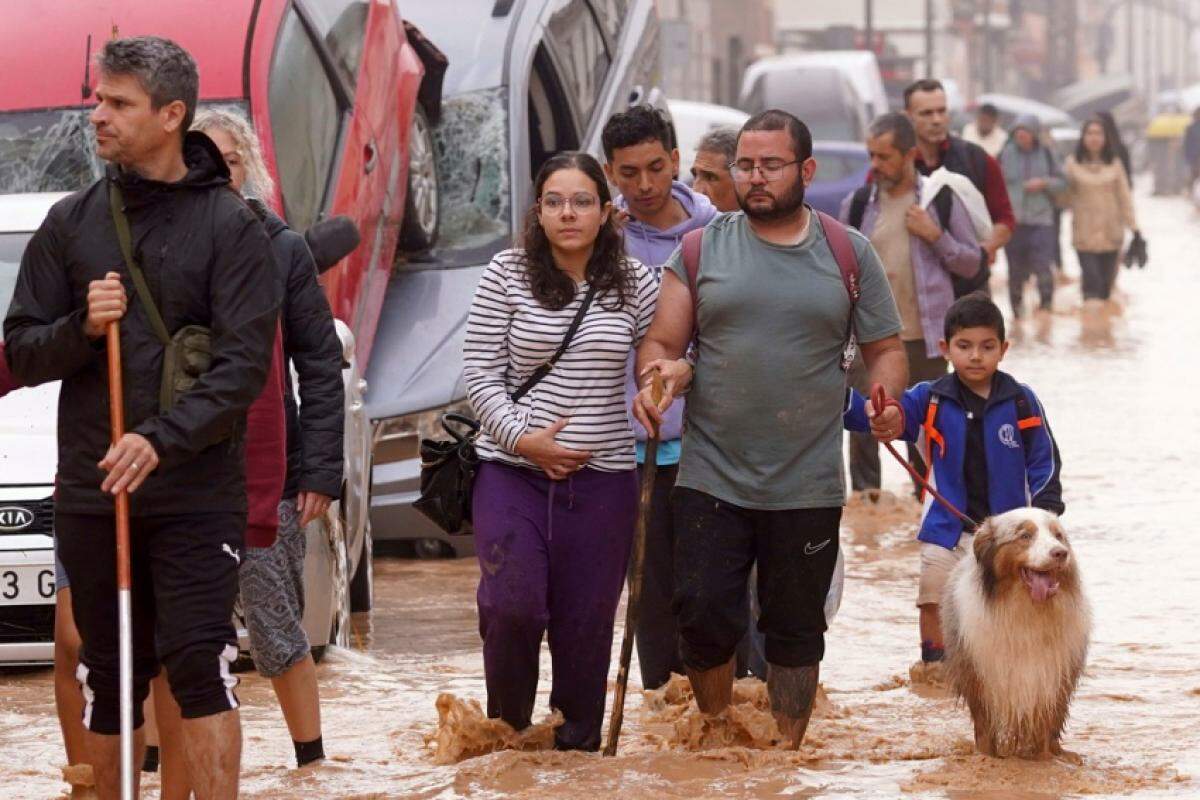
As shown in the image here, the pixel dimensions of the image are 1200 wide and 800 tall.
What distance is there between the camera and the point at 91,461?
5551mm

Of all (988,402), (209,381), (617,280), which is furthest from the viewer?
(988,402)

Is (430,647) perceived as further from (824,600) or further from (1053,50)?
(1053,50)

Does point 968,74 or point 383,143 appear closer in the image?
point 383,143

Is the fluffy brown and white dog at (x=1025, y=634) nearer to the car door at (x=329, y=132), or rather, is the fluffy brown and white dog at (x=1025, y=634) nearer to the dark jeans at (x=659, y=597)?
the dark jeans at (x=659, y=597)

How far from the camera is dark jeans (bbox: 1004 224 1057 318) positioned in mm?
22694

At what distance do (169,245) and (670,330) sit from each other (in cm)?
162

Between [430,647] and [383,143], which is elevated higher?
[383,143]

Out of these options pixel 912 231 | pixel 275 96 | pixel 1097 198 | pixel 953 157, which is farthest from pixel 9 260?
pixel 1097 198

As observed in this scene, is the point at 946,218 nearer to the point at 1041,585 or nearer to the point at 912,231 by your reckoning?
the point at 912,231

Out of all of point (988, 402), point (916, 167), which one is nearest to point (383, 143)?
point (916, 167)

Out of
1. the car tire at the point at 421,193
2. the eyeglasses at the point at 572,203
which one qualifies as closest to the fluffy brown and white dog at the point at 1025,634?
the eyeglasses at the point at 572,203

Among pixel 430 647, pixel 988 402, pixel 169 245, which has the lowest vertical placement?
pixel 430 647

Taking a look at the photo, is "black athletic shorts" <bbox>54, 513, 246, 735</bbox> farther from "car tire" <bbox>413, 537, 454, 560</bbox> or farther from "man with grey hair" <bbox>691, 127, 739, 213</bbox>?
"car tire" <bbox>413, 537, 454, 560</bbox>

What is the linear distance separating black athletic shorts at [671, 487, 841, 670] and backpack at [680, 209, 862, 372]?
0.44 meters
